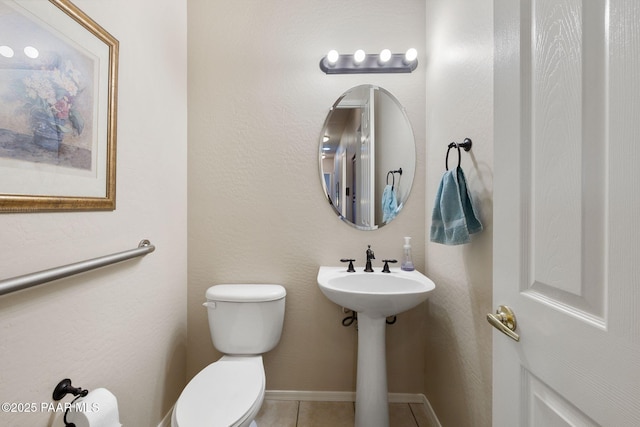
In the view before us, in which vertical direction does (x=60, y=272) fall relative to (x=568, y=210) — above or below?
below

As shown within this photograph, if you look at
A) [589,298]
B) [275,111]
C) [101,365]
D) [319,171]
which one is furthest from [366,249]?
[101,365]

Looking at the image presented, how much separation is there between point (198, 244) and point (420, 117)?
1588 millimetres

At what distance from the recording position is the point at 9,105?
2.26 ft

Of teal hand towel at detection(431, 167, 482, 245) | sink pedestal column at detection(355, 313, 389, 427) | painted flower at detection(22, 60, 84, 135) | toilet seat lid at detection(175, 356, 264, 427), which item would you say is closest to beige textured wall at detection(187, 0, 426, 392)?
sink pedestal column at detection(355, 313, 389, 427)

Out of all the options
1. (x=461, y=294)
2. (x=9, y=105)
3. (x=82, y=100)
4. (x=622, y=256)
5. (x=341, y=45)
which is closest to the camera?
(x=622, y=256)

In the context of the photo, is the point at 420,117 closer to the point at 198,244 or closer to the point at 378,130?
the point at 378,130

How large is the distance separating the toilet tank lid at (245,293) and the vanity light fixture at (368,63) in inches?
53.1

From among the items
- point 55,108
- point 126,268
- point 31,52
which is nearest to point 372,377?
point 126,268

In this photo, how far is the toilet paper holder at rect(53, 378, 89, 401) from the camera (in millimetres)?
806

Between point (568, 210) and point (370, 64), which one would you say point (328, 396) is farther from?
point (370, 64)

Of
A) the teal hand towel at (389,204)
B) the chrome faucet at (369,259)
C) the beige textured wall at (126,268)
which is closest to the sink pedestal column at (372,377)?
the chrome faucet at (369,259)

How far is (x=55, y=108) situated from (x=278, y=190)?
1001 mm

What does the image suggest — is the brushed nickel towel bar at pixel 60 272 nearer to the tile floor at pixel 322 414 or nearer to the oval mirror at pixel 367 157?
the oval mirror at pixel 367 157

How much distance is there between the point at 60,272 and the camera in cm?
76
